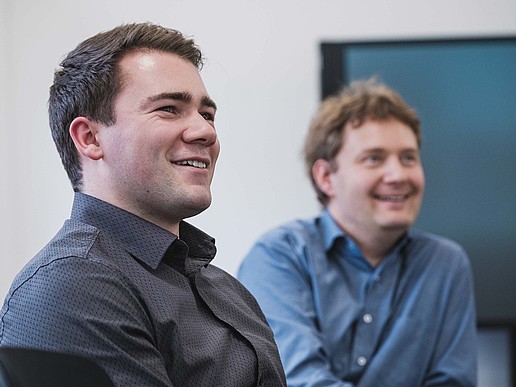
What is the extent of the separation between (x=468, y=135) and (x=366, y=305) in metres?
0.89

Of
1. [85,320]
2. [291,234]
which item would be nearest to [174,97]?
[85,320]

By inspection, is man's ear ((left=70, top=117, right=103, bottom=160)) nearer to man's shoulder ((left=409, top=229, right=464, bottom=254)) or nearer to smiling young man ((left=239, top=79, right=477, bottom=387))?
smiling young man ((left=239, top=79, right=477, bottom=387))

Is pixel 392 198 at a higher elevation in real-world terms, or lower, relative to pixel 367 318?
higher

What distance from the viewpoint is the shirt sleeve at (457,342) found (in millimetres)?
2430

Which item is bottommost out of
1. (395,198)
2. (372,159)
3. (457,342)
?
(457,342)

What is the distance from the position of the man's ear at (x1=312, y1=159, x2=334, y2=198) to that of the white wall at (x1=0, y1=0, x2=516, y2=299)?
12.5 inches

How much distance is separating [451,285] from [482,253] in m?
0.58

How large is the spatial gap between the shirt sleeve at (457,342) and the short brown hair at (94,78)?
1250mm

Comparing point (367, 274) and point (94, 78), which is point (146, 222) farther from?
point (367, 274)

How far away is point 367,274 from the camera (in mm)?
2527

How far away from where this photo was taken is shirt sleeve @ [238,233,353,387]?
2.26m

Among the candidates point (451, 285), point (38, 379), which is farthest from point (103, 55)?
point (451, 285)

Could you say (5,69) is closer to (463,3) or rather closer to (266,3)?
(266,3)

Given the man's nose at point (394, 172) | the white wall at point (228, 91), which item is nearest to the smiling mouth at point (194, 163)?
the man's nose at point (394, 172)
